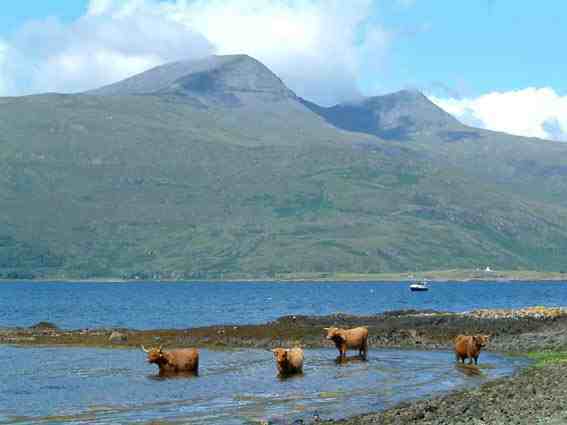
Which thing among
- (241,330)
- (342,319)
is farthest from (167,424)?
(342,319)

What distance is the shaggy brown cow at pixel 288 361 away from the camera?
47844 millimetres

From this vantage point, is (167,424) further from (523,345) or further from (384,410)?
(523,345)

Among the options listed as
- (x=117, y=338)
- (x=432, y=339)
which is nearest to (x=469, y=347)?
(x=432, y=339)

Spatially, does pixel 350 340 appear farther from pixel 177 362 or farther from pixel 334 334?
pixel 177 362

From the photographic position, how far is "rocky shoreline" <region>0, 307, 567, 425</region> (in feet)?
112

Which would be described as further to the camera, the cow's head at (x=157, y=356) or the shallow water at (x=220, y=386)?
Answer: the cow's head at (x=157, y=356)

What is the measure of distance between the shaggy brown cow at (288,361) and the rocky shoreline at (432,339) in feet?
32.5

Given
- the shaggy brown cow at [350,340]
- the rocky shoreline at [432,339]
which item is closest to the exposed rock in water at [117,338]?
the rocky shoreline at [432,339]

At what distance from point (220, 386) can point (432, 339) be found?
24.6 meters

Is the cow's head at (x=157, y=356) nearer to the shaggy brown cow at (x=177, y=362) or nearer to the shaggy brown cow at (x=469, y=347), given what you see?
the shaggy brown cow at (x=177, y=362)

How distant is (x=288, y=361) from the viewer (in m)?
48.1

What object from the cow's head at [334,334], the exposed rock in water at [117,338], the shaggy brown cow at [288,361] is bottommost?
the exposed rock in water at [117,338]

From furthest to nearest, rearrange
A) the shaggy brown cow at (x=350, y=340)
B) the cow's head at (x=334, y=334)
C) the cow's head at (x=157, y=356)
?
the shaggy brown cow at (x=350, y=340), the cow's head at (x=334, y=334), the cow's head at (x=157, y=356)

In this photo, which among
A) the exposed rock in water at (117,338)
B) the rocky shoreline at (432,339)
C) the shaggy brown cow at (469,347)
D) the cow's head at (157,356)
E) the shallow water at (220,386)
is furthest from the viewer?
the exposed rock in water at (117,338)
